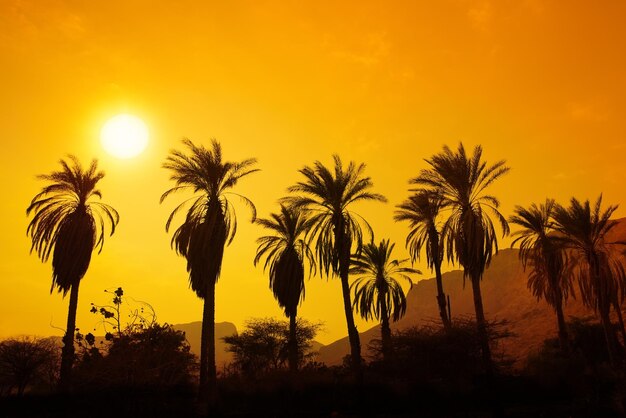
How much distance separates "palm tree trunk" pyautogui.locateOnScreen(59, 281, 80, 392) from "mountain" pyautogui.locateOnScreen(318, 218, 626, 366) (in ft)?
103

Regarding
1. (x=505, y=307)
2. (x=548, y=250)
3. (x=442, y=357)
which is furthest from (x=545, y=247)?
(x=505, y=307)

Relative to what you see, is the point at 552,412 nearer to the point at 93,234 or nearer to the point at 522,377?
the point at 522,377

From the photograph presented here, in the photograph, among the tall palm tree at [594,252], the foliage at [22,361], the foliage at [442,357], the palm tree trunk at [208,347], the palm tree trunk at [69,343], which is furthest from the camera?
the foliage at [22,361]

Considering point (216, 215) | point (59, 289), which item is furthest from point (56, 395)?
point (216, 215)

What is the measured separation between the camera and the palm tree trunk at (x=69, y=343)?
26270 mm

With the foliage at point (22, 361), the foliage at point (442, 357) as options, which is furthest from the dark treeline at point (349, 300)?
the foliage at point (22, 361)

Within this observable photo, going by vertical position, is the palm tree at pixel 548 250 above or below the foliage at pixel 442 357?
above

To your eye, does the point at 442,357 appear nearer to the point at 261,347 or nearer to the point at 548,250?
the point at 548,250

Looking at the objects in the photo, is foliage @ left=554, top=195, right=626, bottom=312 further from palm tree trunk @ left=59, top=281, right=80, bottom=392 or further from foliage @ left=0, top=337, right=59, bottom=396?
foliage @ left=0, top=337, right=59, bottom=396

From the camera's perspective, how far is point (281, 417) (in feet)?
67.2

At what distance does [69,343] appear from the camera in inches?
1148

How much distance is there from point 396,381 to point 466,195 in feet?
37.9

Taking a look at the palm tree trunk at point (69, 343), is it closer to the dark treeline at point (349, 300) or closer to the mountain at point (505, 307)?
the dark treeline at point (349, 300)

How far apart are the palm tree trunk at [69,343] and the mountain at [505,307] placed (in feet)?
103
